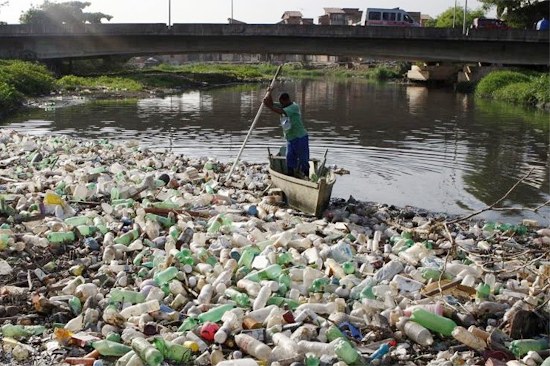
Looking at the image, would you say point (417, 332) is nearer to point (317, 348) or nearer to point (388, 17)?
point (317, 348)

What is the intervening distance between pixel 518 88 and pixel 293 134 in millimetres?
32131

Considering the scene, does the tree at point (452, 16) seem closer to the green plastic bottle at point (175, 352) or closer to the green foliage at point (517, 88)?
the green foliage at point (517, 88)

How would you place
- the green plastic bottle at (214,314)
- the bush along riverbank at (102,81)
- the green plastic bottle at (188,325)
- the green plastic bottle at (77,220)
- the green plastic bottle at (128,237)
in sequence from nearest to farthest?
the green plastic bottle at (188,325) < the green plastic bottle at (214,314) < the green plastic bottle at (128,237) < the green plastic bottle at (77,220) < the bush along riverbank at (102,81)

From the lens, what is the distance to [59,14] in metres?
71.6

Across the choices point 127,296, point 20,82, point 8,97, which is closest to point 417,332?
point 127,296

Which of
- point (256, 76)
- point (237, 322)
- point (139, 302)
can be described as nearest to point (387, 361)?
point (237, 322)

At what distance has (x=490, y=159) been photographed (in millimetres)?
20734

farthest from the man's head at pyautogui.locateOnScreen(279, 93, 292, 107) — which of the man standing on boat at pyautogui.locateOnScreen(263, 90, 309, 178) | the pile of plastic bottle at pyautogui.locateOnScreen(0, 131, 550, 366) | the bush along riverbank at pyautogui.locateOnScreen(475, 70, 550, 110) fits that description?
the bush along riverbank at pyautogui.locateOnScreen(475, 70, 550, 110)

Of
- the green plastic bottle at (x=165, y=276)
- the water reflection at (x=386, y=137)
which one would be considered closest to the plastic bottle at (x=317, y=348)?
the green plastic bottle at (x=165, y=276)

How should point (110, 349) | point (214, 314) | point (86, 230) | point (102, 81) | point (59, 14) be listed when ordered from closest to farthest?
point (110, 349)
point (214, 314)
point (86, 230)
point (102, 81)
point (59, 14)

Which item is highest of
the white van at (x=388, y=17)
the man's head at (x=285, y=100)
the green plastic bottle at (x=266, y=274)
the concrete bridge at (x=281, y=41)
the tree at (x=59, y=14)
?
the tree at (x=59, y=14)

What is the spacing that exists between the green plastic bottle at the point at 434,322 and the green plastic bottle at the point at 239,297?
173 centimetres

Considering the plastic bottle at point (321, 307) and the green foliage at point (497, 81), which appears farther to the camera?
the green foliage at point (497, 81)

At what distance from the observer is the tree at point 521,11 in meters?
58.3
